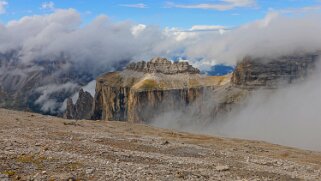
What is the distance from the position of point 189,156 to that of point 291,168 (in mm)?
10264

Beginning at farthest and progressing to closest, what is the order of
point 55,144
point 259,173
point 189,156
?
point 189,156 < point 55,144 < point 259,173

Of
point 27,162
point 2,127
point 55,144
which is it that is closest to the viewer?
point 27,162

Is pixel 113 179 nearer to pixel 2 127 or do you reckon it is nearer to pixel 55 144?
pixel 55 144

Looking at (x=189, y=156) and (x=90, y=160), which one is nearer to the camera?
(x=90, y=160)

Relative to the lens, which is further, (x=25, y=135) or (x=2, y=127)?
(x=2, y=127)

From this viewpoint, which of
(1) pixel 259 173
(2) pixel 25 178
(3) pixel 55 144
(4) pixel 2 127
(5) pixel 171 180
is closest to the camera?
(2) pixel 25 178

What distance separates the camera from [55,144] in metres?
47.5

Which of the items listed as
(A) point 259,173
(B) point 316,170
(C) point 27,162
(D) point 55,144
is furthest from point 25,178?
(B) point 316,170

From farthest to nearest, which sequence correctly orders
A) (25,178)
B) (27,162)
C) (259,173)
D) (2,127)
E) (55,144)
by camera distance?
(2,127), (55,144), (259,173), (27,162), (25,178)

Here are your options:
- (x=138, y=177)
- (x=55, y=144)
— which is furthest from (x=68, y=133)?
(x=138, y=177)

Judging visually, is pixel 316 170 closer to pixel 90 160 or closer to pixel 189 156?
pixel 189 156

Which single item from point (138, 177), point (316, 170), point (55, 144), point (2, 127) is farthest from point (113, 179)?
point (2, 127)

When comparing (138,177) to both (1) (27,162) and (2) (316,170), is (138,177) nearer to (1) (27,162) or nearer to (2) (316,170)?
(1) (27,162)

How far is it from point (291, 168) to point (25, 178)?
1059 inches
